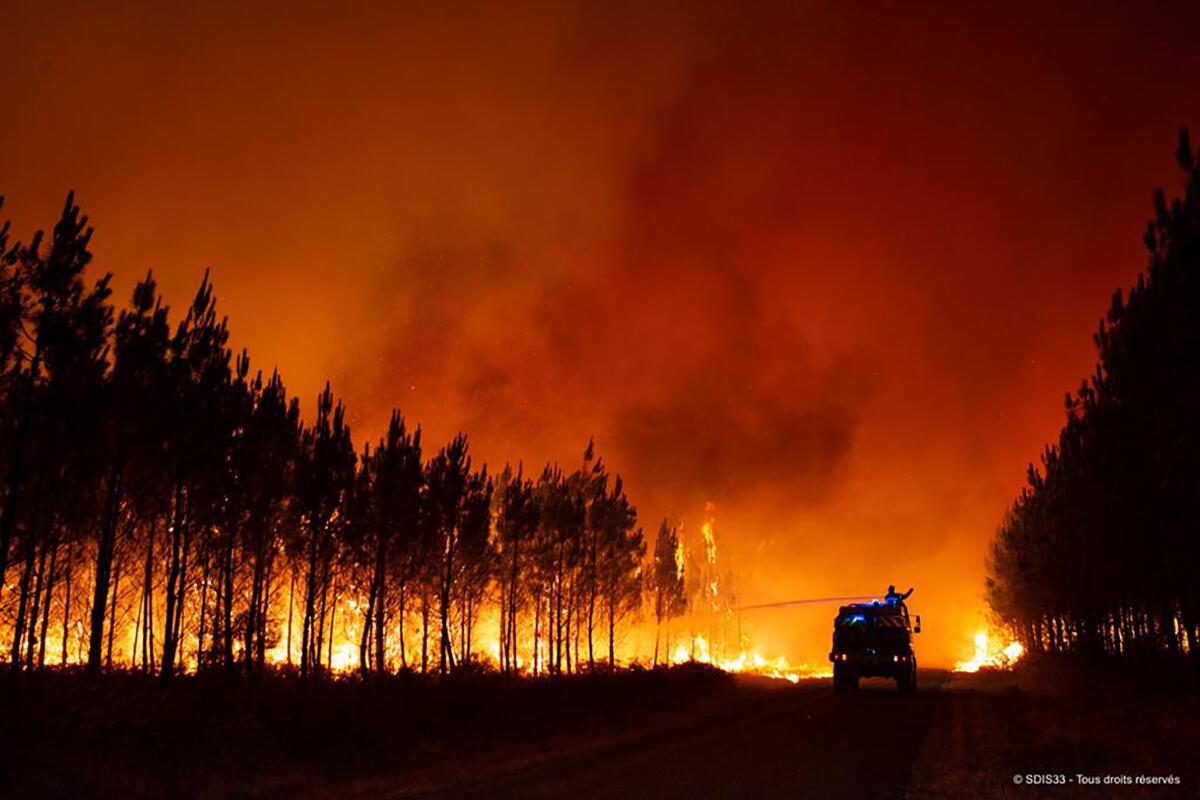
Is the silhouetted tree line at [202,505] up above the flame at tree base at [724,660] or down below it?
above

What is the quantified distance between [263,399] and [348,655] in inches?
994

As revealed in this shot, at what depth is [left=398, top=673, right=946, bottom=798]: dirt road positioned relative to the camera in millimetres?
14023

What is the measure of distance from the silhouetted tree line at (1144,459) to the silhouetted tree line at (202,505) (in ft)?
83.5

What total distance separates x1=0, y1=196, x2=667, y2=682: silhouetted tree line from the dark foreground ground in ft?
11.1

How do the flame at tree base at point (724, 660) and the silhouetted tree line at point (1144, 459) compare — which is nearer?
the silhouetted tree line at point (1144, 459)

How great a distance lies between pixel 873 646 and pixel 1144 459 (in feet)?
44.1

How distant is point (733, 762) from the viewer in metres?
17.0

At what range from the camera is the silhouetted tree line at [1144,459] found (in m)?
20.4

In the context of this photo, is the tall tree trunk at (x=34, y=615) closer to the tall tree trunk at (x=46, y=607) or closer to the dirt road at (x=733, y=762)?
the tall tree trunk at (x=46, y=607)

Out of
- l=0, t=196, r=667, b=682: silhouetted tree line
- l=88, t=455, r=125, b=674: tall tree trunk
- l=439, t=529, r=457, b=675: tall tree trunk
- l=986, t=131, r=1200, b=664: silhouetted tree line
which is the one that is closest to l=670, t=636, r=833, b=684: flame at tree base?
l=0, t=196, r=667, b=682: silhouetted tree line

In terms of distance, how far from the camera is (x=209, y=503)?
2955 centimetres

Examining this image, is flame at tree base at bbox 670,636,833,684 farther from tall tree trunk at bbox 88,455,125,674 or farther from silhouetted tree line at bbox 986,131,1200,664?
tall tree trunk at bbox 88,455,125,674

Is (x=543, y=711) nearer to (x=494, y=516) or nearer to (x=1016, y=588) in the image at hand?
(x=494, y=516)

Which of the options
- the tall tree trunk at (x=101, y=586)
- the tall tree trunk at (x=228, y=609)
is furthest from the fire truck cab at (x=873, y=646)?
the tall tree trunk at (x=101, y=586)
